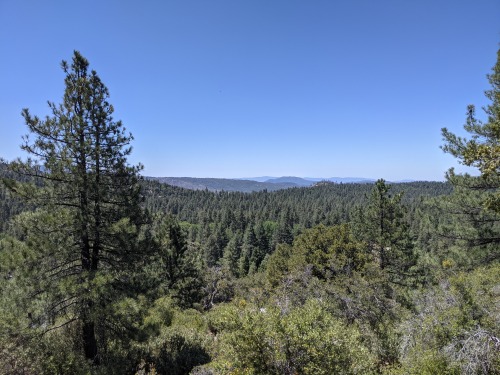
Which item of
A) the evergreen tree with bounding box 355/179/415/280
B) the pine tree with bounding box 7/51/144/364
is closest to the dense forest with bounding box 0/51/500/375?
the pine tree with bounding box 7/51/144/364

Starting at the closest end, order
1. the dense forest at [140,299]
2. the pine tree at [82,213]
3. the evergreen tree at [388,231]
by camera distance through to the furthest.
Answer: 1. the dense forest at [140,299]
2. the pine tree at [82,213]
3. the evergreen tree at [388,231]

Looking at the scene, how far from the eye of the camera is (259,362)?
19.2 feet

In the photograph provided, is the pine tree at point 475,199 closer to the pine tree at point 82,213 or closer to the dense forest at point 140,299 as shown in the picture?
the dense forest at point 140,299

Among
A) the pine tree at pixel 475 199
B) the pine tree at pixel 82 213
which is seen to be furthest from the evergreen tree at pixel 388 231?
the pine tree at pixel 82 213

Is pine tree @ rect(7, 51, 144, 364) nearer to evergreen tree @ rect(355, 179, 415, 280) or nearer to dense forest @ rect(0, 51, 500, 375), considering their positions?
dense forest @ rect(0, 51, 500, 375)

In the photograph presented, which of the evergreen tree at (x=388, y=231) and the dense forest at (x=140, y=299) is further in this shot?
the evergreen tree at (x=388, y=231)

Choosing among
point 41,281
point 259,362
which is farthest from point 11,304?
point 259,362

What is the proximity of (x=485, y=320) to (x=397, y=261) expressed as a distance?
41.8 feet

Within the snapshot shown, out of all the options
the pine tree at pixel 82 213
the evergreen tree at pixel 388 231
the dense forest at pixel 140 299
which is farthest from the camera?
the evergreen tree at pixel 388 231

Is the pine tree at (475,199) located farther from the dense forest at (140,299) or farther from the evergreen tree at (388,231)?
the evergreen tree at (388,231)

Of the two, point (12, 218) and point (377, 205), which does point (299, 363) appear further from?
point (377, 205)

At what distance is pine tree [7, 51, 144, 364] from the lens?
859 centimetres

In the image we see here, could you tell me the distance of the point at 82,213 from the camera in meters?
9.01

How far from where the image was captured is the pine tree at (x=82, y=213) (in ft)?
28.2
